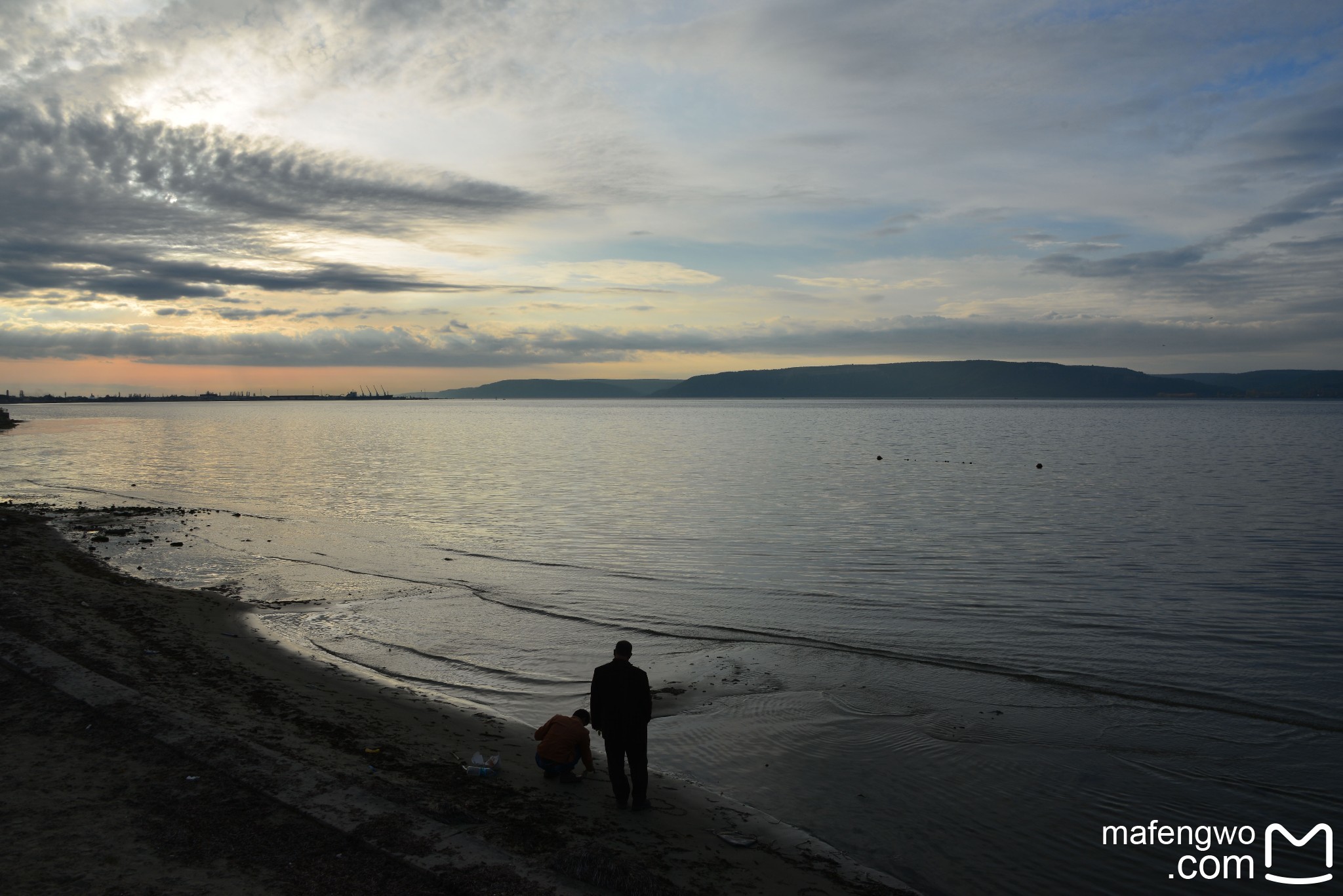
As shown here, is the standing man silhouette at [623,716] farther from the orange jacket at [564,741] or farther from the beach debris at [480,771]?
the beach debris at [480,771]

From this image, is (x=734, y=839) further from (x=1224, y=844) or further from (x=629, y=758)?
(x=1224, y=844)

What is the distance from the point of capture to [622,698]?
971 cm

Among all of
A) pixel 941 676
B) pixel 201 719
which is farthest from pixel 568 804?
pixel 941 676

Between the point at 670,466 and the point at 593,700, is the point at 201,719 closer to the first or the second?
the point at 593,700

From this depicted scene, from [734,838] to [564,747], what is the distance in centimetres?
258

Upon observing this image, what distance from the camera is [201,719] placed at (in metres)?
11.3

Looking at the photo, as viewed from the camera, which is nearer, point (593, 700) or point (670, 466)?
point (593, 700)

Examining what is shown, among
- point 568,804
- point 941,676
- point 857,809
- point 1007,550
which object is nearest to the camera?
point 568,804

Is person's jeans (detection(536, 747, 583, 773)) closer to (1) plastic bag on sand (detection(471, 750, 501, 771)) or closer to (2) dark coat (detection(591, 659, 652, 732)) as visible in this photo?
(1) plastic bag on sand (detection(471, 750, 501, 771))

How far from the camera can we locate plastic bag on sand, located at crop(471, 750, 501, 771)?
35.0 feet

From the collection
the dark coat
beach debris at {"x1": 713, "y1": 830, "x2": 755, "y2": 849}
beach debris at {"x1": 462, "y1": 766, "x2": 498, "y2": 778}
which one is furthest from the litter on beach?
beach debris at {"x1": 462, "y1": 766, "x2": 498, "y2": 778}

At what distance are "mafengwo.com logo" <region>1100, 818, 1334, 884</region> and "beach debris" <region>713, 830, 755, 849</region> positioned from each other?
4.52 meters

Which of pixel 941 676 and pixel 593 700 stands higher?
pixel 593 700

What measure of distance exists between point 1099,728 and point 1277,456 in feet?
222
